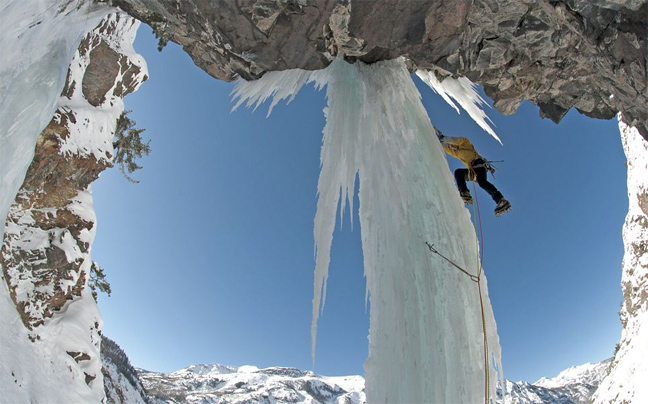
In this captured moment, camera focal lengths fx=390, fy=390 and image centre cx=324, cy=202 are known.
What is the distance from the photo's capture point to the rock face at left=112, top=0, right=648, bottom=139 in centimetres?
496

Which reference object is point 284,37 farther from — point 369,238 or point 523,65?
point 523,65

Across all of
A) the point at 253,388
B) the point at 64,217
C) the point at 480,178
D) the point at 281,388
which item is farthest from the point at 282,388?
the point at 480,178

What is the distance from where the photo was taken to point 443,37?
17.7 feet

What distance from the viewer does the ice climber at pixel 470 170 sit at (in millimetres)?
5809

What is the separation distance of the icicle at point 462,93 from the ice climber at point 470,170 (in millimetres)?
1022

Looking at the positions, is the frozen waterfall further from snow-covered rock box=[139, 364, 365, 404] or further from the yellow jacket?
snow-covered rock box=[139, 364, 365, 404]

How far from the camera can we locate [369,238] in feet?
15.4

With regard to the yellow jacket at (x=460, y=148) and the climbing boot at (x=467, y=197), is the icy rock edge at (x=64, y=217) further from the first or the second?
the climbing boot at (x=467, y=197)

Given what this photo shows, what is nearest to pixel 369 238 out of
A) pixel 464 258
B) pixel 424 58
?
pixel 464 258

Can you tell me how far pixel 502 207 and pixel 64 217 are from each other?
35.8ft

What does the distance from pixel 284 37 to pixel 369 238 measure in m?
2.95

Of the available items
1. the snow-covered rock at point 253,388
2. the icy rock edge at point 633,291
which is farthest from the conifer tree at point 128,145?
the snow-covered rock at point 253,388

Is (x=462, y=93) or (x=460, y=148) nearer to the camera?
(x=460, y=148)

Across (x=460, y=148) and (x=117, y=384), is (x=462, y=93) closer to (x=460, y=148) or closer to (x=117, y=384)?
(x=460, y=148)
